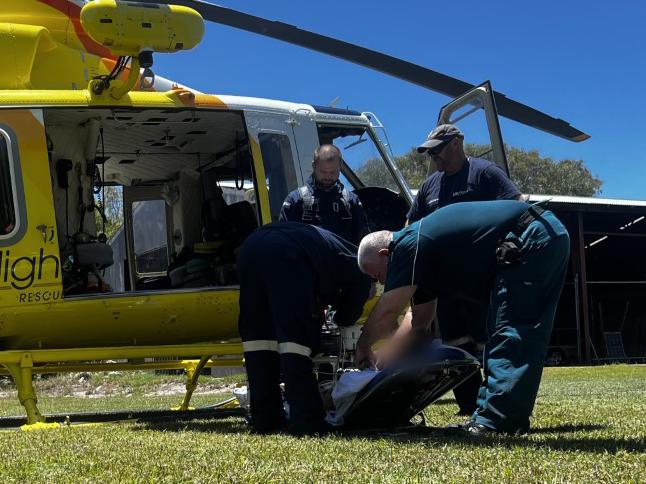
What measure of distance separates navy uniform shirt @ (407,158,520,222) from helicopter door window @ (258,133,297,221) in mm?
1732

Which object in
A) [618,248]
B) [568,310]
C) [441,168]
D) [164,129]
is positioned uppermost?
[164,129]

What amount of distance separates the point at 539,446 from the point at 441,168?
2405 millimetres

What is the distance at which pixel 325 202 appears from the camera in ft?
19.5

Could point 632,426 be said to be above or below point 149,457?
below

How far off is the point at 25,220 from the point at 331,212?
2469mm

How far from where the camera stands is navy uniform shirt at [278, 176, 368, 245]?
19.3ft

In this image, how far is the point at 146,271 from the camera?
922 cm

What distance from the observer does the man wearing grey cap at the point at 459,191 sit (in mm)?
5227

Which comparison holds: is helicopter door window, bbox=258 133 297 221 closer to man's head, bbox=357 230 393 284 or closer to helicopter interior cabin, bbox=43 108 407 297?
helicopter interior cabin, bbox=43 108 407 297

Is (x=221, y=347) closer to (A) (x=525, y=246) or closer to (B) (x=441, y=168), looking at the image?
(B) (x=441, y=168)

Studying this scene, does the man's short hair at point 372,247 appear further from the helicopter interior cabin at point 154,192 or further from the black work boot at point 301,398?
the helicopter interior cabin at point 154,192

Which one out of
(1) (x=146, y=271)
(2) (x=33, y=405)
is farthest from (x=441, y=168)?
(1) (x=146, y=271)

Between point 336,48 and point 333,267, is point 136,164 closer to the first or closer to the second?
point 336,48

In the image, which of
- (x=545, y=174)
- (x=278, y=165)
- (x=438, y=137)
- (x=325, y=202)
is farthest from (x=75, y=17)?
(x=545, y=174)
